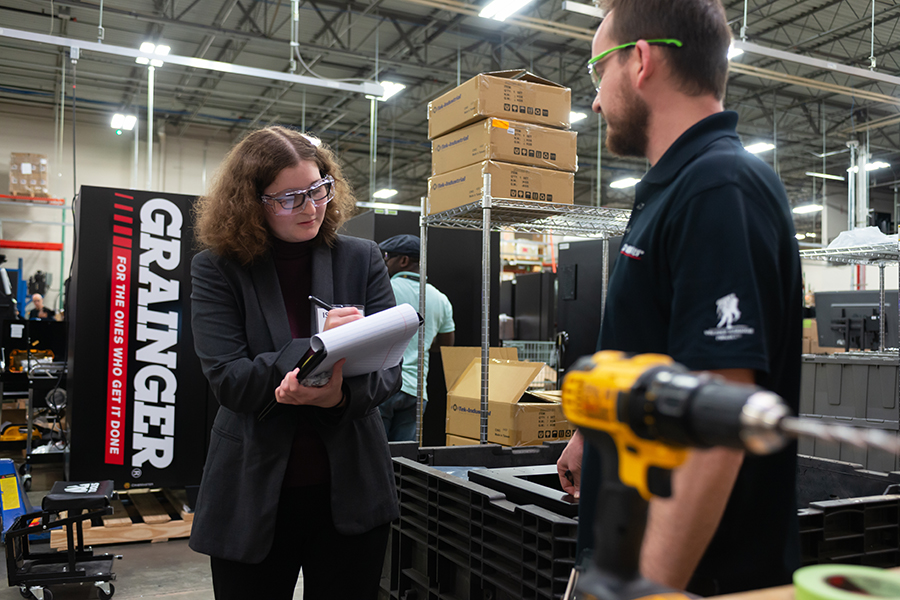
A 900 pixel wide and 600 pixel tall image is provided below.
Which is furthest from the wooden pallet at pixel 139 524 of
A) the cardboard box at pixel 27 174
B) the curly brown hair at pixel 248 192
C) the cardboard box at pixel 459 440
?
the cardboard box at pixel 27 174

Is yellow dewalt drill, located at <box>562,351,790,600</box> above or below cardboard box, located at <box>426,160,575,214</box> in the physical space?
below

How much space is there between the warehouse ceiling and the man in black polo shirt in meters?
6.74

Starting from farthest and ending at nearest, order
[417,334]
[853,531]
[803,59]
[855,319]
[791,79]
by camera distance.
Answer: [791,79] < [803,59] < [855,319] < [417,334] < [853,531]

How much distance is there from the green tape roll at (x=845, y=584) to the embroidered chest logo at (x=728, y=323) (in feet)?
1.02

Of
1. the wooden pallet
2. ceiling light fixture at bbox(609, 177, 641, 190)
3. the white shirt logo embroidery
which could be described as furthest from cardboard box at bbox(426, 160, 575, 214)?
ceiling light fixture at bbox(609, 177, 641, 190)

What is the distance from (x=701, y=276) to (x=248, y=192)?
99 centimetres

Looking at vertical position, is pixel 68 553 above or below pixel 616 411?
below

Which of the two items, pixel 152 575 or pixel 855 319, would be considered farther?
pixel 855 319

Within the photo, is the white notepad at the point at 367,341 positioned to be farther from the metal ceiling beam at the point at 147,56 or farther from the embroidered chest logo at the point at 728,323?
the metal ceiling beam at the point at 147,56

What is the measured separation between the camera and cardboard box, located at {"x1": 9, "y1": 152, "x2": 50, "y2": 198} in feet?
33.2

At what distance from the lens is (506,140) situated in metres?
3.37

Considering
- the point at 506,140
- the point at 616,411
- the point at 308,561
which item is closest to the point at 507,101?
the point at 506,140

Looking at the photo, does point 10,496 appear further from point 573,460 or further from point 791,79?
point 791,79

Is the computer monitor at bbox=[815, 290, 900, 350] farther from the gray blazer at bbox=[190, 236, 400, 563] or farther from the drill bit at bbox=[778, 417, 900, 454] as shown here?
the drill bit at bbox=[778, 417, 900, 454]
